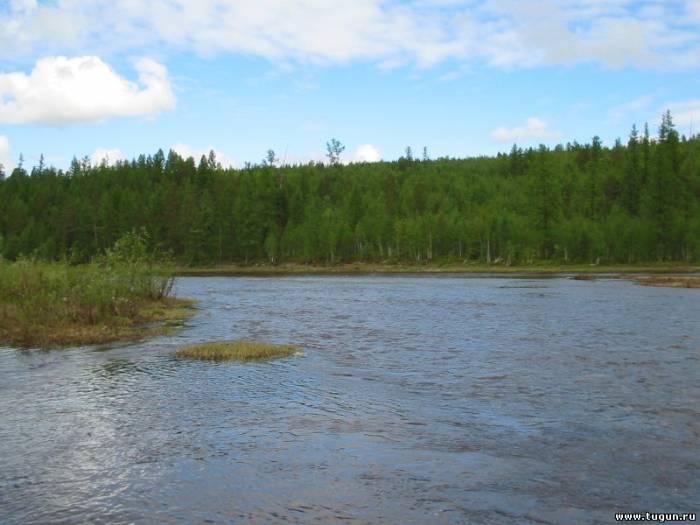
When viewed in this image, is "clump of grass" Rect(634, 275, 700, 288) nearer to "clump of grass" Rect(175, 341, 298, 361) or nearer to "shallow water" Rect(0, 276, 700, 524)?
"shallow water" Rect(0, 276, 700, 524)

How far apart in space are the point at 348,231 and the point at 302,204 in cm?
3246

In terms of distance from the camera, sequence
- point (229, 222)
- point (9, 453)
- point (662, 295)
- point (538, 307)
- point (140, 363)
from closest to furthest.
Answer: point (9, 453), point (140, 363), point (538, 307), point (662, 295), point (229, 222)

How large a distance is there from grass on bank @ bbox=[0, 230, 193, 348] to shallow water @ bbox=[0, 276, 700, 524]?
9.73 ft

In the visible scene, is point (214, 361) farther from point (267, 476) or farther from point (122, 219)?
point (122, 219)

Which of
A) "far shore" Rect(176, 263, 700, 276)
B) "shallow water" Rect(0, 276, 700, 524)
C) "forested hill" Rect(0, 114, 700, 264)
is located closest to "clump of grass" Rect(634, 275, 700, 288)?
"far shore" Rect(176, 263, 700, 276)

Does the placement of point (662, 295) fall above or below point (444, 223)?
below

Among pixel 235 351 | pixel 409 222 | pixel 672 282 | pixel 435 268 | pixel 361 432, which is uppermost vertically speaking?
pixel 409 222

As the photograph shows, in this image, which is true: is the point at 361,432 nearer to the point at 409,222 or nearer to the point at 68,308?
the point at 68,308

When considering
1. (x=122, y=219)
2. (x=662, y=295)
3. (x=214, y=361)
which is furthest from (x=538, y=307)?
(x=122, y=219)

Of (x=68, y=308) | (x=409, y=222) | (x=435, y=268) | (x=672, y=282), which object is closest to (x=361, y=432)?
(x=68, y=308)

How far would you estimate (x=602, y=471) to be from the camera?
1352 cm

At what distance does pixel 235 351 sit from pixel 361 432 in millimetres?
12832

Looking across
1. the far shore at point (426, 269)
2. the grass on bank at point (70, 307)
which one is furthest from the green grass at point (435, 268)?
the grass on bank at point (70, 307)

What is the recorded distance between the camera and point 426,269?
143625mm
